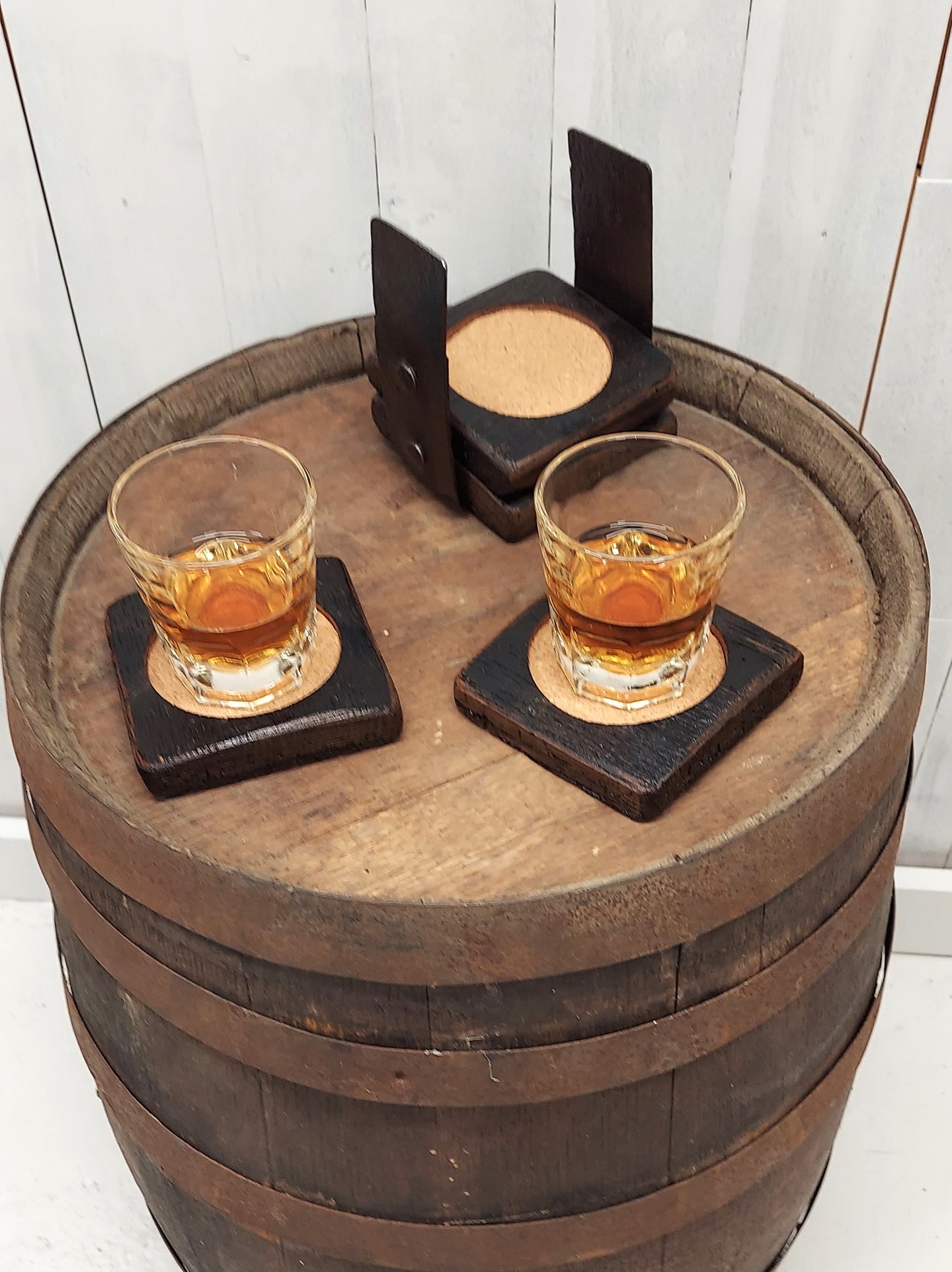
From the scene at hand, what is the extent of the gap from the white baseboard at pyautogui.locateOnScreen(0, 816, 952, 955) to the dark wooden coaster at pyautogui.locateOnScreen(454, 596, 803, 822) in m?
0.88

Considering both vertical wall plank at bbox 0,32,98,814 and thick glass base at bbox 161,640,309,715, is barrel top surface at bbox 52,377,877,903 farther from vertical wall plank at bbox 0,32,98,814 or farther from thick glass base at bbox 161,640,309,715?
vertical wall plank at bbox 0,32,98,814

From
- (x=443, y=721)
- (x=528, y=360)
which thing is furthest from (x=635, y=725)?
(x=528, y=360)

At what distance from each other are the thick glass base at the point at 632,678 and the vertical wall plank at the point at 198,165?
20.9 inches

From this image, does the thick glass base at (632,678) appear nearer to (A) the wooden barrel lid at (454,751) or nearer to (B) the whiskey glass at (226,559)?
(A) the wooden barrel lid at (454,751)

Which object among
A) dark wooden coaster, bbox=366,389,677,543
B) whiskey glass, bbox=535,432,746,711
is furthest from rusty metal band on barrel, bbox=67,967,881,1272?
dark wooden coaster, bbox=366,389,677,543

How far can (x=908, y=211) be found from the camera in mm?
1079

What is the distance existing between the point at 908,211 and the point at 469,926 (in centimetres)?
Answer: 78

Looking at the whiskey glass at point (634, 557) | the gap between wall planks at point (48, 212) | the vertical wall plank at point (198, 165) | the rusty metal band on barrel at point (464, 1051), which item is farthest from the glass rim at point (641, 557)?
the gap between wall planks at point (48, 212)

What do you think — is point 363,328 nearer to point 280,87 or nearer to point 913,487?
point 280,87

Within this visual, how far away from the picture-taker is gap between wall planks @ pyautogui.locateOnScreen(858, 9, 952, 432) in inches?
39.5

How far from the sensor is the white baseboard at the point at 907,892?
155cm

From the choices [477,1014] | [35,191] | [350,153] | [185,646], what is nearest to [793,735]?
[477,1014]

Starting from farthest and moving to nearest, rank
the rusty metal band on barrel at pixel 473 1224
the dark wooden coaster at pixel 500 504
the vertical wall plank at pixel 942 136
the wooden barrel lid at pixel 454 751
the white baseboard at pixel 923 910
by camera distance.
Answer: the white baseboard at pixel 923 910
the vertical wall plank at pixel 942 136
the dark wooden coaster at pixel 500 504
the rusty metal band on barrel at pixel 473 1224
the wooden barrel lid at pixel 454 751

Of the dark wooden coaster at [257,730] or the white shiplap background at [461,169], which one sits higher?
the white shiplap background at [461,169]
